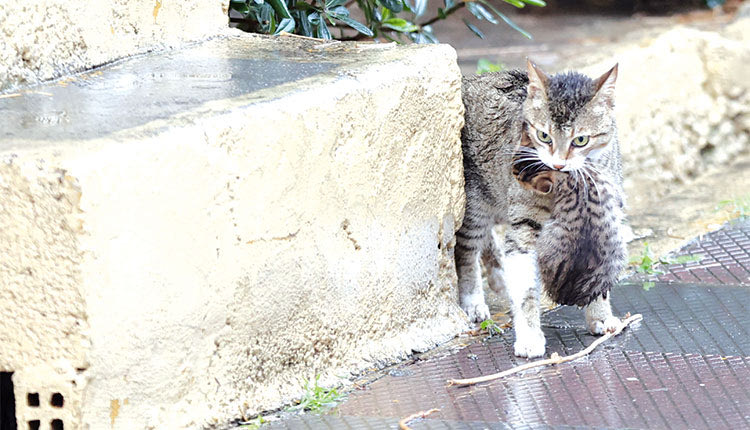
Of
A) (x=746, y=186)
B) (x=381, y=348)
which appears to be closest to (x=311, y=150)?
(x=381, y=348)

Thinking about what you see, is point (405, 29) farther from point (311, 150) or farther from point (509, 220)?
point (311, 150)

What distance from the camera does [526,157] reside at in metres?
3.99

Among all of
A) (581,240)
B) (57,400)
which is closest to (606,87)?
(581,240)

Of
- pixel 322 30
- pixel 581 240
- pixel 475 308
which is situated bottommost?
pixel 475 308

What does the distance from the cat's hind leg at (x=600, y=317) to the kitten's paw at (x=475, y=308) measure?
51 cm

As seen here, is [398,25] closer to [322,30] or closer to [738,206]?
[322,30]

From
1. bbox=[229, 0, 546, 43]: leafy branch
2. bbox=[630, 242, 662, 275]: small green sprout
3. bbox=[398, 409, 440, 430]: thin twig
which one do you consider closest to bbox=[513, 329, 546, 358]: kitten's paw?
bbox=[398, 409, 440, 430]: thin twig

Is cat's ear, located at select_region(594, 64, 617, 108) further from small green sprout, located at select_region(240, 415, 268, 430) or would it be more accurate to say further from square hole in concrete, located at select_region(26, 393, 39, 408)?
square hole in concrete, located at select_region(26, 393, 39, 408)

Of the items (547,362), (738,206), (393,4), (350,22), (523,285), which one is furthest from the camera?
(738,206)

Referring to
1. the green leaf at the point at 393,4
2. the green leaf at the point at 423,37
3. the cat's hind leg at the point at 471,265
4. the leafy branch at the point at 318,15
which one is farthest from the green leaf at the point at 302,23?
the cat's hind leg at the point at 471,265

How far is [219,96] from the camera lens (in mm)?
3215

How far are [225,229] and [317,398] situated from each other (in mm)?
750

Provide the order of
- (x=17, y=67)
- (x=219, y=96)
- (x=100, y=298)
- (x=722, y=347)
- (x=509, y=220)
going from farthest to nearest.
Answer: (x=509, y=220) → (x=722, y=347) → (x=17, y=67) → (x=219, y=96) → (x=100, y=298)

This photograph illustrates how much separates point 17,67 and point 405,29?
6.62ft
